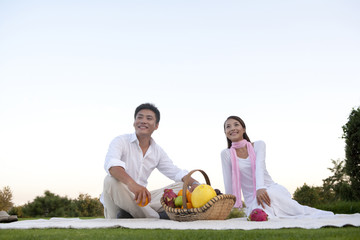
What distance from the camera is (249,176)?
247 inches

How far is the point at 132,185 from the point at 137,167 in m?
1.40

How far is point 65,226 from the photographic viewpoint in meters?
3.94

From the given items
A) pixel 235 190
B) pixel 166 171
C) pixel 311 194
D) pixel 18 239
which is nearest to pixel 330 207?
pixel 311 194

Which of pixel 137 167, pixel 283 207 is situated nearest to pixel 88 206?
pixel 137 167

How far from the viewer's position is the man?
195 inches

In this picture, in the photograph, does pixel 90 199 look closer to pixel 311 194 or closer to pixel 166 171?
pixel 166 171

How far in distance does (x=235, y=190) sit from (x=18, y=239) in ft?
13.2

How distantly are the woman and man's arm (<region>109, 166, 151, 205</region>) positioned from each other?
2295 mm

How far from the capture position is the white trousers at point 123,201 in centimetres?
493

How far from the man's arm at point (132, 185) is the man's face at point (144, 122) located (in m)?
1.09

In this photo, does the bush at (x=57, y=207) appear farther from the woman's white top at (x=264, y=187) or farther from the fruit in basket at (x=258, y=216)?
the fruit in basket at (x=258, y=216)

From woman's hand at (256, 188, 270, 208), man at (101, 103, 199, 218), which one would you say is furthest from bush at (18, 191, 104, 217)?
woman's hand at (256, 188, 270, 208)

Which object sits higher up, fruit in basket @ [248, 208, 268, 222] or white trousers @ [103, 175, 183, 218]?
white trousers @ [103, 175, 183, 218]

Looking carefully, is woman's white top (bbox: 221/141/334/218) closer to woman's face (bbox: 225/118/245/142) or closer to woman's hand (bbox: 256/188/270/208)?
woman's hand (bbox: 256/188/270/208)
